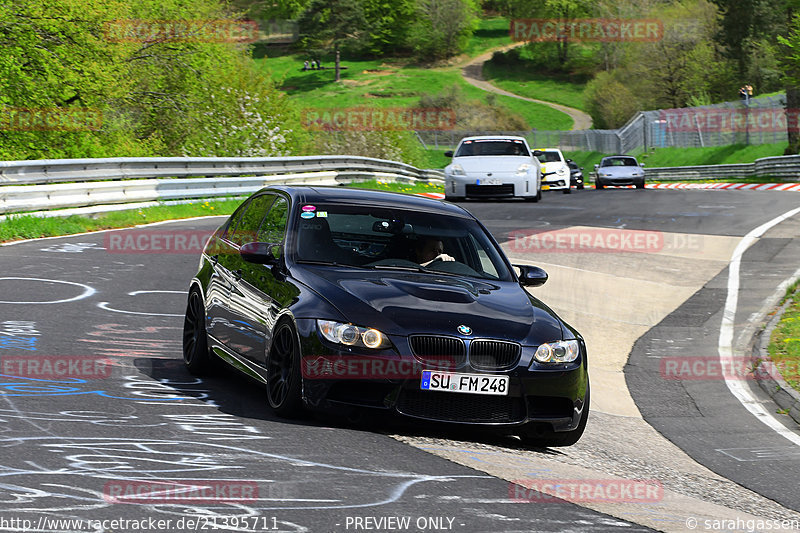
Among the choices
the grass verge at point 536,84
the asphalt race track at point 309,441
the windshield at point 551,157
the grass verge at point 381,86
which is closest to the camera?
the asphalt race track at point 309,441

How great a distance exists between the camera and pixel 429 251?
802cm

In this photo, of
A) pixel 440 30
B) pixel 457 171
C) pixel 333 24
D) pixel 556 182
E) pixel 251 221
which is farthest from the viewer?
pixel 440 30

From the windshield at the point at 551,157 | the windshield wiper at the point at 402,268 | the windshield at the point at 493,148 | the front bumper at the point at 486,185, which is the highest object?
the windshield wiper at the point at 402,268

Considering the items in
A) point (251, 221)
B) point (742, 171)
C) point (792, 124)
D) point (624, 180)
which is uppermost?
point (251, 221)

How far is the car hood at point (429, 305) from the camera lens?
22.1 ft

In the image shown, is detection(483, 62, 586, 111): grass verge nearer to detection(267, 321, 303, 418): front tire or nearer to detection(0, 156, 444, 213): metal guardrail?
detection(0, 156, 444, 213): metal guardrail

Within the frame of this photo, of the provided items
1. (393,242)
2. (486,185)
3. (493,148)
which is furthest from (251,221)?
(493,148)

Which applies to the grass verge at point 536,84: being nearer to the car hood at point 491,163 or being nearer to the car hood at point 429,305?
the car hood at point 491,163

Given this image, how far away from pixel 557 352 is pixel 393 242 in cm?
A: 160

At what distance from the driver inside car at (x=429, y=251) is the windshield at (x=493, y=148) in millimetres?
19871

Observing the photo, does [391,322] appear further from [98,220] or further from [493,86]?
[493,86]

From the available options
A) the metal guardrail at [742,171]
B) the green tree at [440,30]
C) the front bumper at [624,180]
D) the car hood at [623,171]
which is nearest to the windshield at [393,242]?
the front bumper at [624,180]

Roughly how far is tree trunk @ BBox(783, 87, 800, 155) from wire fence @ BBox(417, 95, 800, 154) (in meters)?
0.09

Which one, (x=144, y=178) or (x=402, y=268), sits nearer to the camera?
(x=402, y=268)
